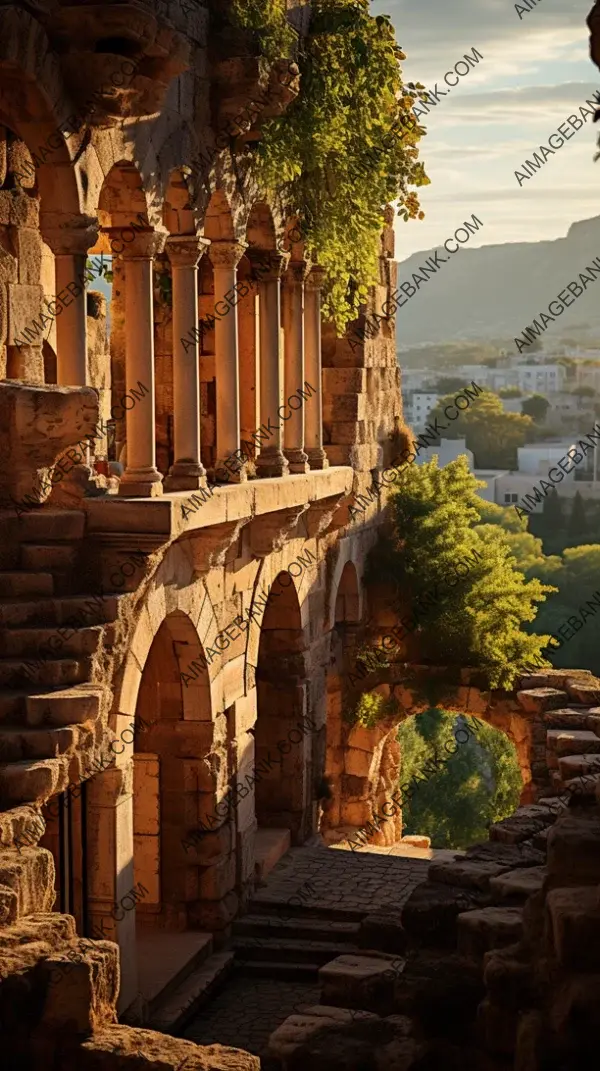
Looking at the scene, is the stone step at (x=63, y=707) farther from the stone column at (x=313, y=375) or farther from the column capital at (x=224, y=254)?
the stone column at (x=313, y=375)

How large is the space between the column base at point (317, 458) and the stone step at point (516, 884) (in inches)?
276

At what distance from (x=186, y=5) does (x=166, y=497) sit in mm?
3878

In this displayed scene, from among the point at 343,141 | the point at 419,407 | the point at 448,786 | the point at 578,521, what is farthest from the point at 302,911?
the point at 419,407

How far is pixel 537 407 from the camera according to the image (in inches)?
4190

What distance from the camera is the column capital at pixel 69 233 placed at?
10.8 meters

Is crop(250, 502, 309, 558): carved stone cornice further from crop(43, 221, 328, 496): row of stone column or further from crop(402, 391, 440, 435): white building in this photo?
crop(402, 391, 440, 435): white building

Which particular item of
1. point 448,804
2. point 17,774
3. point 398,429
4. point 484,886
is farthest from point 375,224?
point 448,804

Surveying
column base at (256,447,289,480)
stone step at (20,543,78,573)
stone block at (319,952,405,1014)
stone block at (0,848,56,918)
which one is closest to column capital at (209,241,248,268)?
column base at (256,447,289,480)

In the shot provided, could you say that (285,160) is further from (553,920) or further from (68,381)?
(553,920)

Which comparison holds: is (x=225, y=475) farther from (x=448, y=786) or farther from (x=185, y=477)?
(x=448, y=786)

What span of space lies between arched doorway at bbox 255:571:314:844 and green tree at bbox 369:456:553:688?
3.55 m

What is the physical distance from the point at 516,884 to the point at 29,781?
329cm

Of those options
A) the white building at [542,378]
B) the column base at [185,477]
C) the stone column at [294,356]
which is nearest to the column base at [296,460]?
the stone column at [294,356]

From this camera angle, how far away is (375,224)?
16391 millimetres
